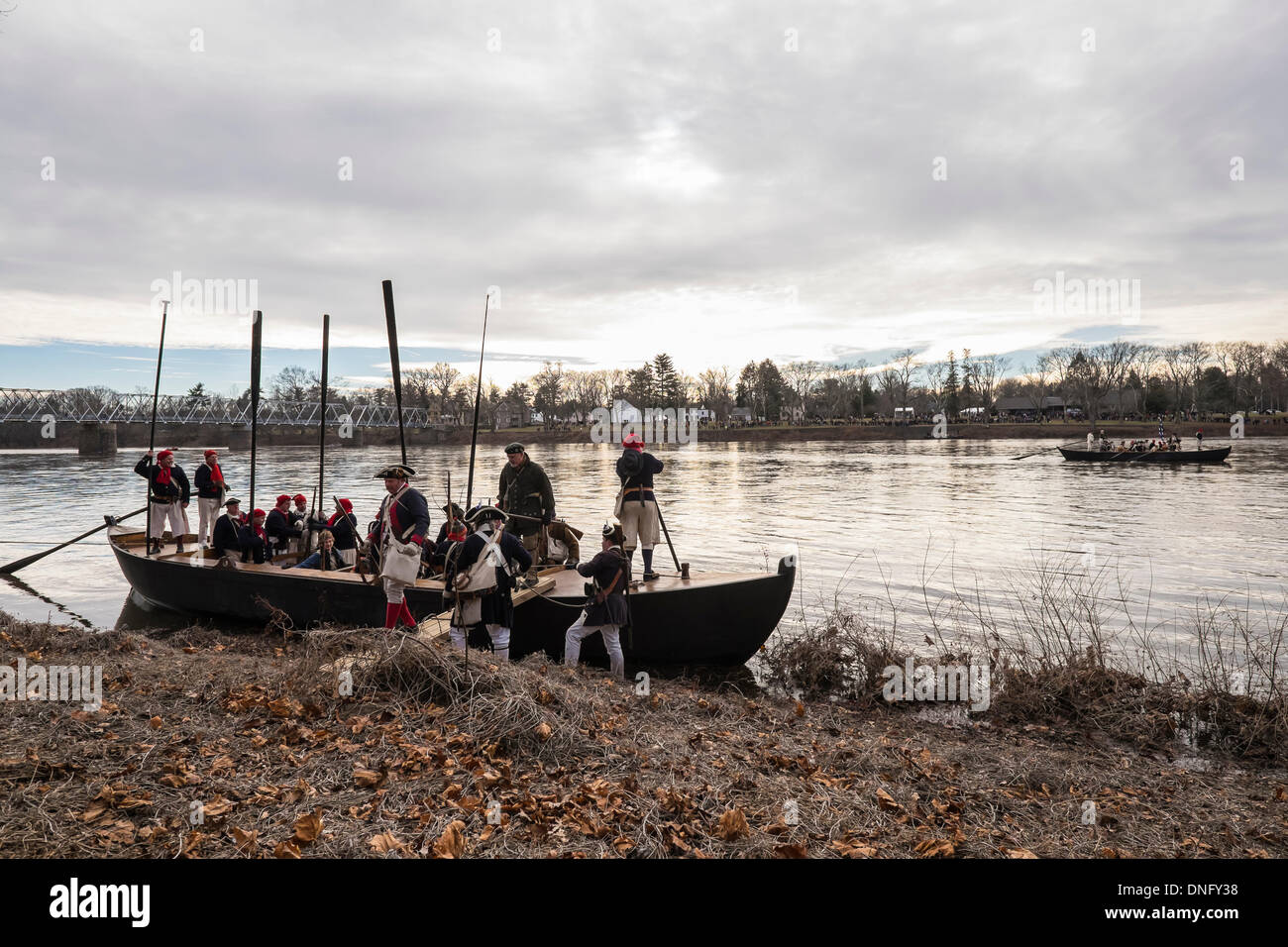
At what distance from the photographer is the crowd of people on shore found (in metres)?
8.18

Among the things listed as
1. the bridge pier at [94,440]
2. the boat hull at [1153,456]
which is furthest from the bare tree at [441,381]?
the boat hull at [1153,456]

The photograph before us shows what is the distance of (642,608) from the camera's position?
9.62 metres

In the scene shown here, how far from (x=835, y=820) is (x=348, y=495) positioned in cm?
3819

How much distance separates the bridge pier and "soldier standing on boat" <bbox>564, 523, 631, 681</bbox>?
8784 centimetres

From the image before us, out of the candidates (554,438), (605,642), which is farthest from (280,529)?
(554,438)

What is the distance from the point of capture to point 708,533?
2480cm

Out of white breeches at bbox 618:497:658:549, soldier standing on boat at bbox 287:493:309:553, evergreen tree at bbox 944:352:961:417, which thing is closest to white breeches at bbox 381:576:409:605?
white breeches at bbox 618:497:658:549

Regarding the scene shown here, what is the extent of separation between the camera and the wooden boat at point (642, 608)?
9.68 m

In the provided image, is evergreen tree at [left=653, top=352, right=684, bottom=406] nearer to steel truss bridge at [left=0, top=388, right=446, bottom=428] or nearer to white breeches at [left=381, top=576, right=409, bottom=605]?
steel truss bridge at [left=0, top=388, right=446, bottom=428]

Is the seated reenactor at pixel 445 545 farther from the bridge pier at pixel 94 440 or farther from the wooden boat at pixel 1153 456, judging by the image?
the bridge pier at pixel 94 440

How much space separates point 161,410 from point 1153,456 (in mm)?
111147

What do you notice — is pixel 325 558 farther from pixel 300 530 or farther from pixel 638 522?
pixel 638 522
